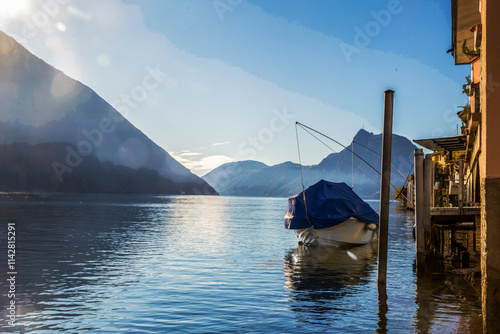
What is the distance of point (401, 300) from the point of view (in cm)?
1438

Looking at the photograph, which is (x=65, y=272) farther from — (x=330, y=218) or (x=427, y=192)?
(x=330, y=218)

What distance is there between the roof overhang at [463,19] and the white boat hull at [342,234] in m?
12.4

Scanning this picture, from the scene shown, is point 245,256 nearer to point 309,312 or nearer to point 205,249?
point 205,249

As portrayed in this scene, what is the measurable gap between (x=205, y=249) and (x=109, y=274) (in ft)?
34.3

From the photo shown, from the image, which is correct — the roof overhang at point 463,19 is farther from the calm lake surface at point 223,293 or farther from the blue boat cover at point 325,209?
the calm lake surface at point 223,293

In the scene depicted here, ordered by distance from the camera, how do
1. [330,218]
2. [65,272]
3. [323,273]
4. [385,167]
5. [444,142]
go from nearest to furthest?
[385,167]
[65,272]
[323,273]
[444,142]
[330,218]

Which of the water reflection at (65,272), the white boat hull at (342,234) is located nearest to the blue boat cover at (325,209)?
the white boat hull at (342,234)

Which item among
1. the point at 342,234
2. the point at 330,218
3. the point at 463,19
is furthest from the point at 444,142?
the point at 342,234

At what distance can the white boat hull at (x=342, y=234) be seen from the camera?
30.0m

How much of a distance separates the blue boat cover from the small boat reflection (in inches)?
69.9

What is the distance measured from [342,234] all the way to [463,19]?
14.8 metres

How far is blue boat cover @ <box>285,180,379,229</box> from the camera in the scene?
29.5m

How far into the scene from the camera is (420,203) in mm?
18719

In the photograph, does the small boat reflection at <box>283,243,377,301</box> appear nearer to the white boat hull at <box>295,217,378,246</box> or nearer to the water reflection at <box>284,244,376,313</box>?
the water reflection at <box>284,244,376,313</box>
